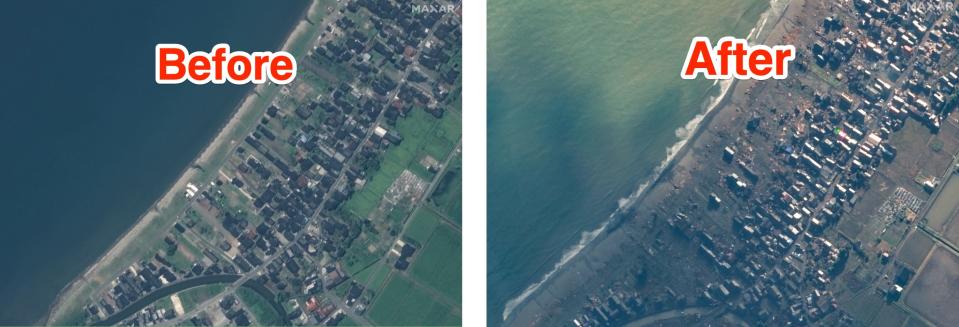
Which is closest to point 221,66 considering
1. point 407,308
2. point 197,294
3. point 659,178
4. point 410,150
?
point 410,150

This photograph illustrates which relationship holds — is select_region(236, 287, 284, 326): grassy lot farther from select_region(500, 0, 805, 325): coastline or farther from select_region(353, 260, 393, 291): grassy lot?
select_region(500, 0, 805, 325): coastline

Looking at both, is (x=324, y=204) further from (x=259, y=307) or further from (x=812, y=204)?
(x=812, y=204)

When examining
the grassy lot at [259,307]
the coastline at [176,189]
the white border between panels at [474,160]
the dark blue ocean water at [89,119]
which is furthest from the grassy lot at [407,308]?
the dark blue ocean water at [89,119]

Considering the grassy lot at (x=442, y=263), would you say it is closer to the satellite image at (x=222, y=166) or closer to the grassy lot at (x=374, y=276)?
the satellite image at (x=222, y=166)

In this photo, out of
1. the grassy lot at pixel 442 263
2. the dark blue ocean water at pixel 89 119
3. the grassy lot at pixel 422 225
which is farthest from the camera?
the dark blue ocean water at pixel 89 119

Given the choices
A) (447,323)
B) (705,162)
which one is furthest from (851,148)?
(447,323)

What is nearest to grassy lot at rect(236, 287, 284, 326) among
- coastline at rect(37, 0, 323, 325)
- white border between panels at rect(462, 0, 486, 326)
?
coastline at rect(37, 0, 323, 325)

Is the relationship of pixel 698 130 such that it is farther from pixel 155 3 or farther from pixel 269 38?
pixel 155 3
